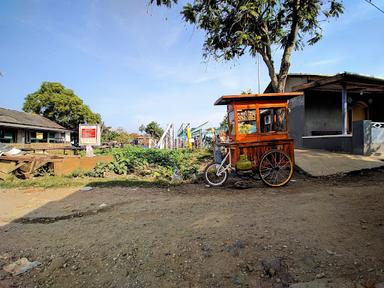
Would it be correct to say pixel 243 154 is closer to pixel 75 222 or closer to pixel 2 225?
pixel 75 222

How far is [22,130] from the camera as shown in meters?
24.0

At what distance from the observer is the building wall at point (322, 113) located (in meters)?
14.0

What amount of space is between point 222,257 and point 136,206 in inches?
105

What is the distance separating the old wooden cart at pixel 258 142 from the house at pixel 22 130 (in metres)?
19.8

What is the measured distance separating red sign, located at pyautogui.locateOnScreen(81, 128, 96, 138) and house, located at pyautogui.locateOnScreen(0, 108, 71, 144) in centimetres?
1361

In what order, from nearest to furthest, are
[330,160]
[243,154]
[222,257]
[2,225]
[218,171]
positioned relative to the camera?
[222,257], [2,225], [243,154], [218,171], [330,160]

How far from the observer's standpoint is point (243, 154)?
666 cm

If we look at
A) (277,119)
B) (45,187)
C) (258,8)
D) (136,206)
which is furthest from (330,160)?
(45,187)

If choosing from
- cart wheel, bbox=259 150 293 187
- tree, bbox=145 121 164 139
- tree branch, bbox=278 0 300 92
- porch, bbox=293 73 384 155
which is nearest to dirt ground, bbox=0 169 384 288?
cart wheel, bbox=259 150 293 187

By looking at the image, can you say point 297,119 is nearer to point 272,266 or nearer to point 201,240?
point 201,240

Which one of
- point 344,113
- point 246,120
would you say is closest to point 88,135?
point 246,120

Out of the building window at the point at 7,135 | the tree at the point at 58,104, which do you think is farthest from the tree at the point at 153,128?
the building window at the point at 7,135

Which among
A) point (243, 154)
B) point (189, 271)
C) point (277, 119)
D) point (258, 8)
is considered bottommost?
point (189, 271)

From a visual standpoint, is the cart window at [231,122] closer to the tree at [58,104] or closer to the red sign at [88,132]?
the red sign at [88,132]
